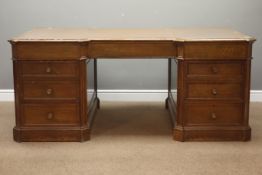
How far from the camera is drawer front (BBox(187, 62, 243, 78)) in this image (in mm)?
2984

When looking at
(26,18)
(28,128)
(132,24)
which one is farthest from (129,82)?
(28,128)

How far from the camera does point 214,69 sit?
9.79 ft

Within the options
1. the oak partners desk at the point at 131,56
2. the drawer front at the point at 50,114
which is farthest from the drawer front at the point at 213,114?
the drawer front at the point at 50,114

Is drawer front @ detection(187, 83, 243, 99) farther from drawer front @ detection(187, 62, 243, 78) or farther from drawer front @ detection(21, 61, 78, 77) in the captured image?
drawer front @ detection(21, 61, 78, 77)

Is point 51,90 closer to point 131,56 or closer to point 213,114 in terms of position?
point 131,56

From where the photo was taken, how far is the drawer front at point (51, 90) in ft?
9.86

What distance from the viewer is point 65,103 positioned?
303 cm

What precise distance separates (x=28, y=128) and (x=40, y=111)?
0.43 ft

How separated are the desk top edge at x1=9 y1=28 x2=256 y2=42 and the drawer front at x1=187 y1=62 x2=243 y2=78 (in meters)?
0.15

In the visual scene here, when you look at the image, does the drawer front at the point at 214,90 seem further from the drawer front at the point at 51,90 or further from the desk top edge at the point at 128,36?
the drawer front at the point at 51,90

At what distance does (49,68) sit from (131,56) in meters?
0.50

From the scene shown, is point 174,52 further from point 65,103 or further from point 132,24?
point 132,24

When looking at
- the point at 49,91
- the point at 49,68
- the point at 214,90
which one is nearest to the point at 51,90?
the point at 49,91

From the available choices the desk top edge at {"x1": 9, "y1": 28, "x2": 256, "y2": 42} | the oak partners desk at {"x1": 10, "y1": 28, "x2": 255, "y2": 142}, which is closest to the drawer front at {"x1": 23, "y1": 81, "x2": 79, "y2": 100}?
the oak partners desk at {"x1": 10, "y1": 28, "x2": 255, "y2": 142}
